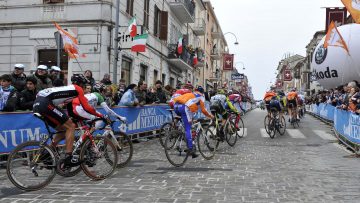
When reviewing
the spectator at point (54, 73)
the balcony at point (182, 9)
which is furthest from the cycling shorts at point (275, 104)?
the balcony at point (182, 9)

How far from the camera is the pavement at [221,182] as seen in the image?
18.0ft

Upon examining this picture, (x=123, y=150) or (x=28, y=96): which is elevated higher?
(x=28, y=96)

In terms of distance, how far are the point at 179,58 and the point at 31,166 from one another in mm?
24444

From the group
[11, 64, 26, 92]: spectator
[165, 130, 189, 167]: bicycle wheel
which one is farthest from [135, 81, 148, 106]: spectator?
[165, 130, 189, 167]: bicycle wheel

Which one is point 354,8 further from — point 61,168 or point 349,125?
point 61,168

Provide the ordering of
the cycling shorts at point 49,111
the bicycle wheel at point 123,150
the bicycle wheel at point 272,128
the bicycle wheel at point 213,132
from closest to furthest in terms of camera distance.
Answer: the cycling shorts at point 49,111
the bicycle wheel at point 123,150
the bicycle wheel at point 213,132
the bicycle wheel at point 272,128

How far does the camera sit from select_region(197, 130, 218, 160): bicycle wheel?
8.88 m

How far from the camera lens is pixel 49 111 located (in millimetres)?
6203

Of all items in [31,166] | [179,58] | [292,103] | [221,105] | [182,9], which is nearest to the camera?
[31,166]

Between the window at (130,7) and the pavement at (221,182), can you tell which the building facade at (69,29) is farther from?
the pavement at (221,182)

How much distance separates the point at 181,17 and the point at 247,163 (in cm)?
2537

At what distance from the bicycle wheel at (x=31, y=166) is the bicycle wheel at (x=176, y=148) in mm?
2558

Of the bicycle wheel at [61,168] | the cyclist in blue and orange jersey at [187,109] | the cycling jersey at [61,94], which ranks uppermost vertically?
the cycling jersey at [61,94]

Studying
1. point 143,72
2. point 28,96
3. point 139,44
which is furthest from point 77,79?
point 143,72
